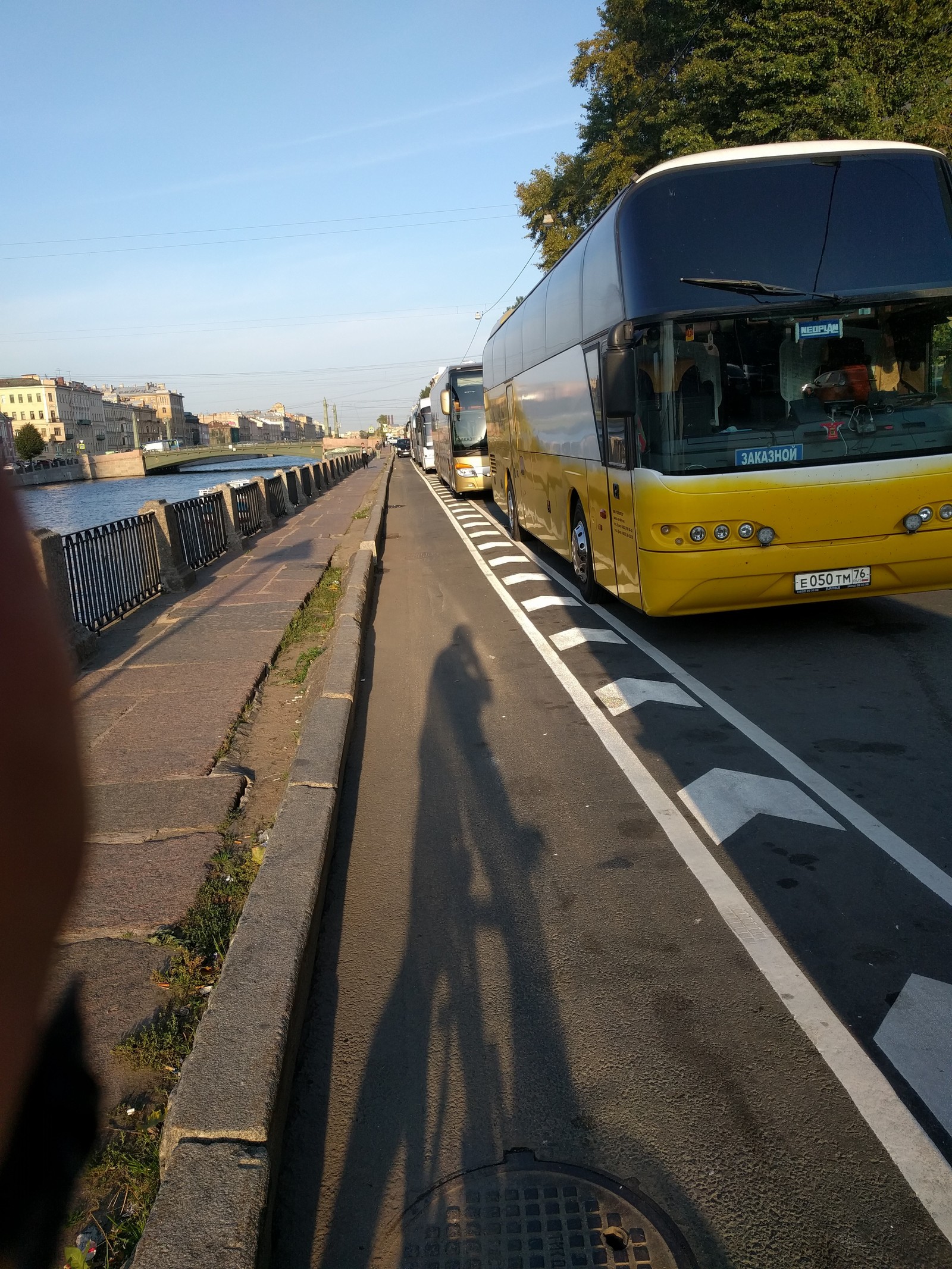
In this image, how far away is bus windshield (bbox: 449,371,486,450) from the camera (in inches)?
1042

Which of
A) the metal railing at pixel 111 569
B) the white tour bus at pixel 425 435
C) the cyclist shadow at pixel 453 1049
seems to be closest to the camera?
the cyclist shadow at pixel 453 1049

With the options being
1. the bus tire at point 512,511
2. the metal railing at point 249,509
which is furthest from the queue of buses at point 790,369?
the metal railing at point 249,509

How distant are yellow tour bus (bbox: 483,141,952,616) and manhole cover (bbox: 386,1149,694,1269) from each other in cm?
540

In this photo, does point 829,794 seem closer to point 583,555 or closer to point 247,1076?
point 247,1076

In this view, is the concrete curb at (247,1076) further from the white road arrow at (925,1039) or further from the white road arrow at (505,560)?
the white road arrow at (505,560)

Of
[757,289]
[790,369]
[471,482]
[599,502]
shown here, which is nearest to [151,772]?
[599,502]

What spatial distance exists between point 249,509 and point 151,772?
14150mm

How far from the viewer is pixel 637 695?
23.1 feet

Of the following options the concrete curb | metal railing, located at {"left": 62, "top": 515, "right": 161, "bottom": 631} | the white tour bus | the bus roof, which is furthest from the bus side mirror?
the white tour bus

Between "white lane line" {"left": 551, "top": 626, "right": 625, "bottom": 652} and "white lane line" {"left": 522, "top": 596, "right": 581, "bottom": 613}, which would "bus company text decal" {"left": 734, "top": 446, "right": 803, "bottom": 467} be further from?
"white lane line" {"left": 522, "top": 596, "right": 581, "bottom": 613}

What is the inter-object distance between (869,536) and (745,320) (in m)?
1.87

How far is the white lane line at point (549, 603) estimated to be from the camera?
10.8 m

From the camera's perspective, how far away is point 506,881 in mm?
4328

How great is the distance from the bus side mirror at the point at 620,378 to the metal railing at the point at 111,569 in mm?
5259
